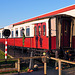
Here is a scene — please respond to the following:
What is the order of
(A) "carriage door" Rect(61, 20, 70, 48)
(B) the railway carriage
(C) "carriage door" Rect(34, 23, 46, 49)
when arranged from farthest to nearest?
(C) "carriage door" Rect(34, 23, 46, 49)
(A) "carriage door" Rect(61, 20, 70, 48)
(B) the railway carriage

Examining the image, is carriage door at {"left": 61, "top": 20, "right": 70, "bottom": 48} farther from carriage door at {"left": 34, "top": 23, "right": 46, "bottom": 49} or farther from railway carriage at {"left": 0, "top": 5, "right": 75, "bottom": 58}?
carriage door at {"left": 34, "top": 23, "right": 46, "bottom": 49}

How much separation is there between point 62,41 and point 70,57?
4.09 feet

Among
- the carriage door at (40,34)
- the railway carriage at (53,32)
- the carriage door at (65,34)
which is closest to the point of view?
the railway carriage at (53,32)

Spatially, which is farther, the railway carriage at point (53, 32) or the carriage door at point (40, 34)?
the carriage door at point (40, 34)

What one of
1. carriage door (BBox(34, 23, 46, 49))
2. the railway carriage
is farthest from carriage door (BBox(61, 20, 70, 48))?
carriage door (BBox(34, 23, 46, 49))

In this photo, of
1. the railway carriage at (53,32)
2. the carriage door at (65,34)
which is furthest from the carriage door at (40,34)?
the carriage door at (65,34)

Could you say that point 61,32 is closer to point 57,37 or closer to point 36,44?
point 57,37

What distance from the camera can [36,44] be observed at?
40.1ft

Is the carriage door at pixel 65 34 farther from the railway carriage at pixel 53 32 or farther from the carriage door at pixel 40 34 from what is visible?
the carriage door at pixel 40 34

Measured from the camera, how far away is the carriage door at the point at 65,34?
10.9 metres

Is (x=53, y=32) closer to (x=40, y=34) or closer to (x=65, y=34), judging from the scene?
(x=65, y=34)

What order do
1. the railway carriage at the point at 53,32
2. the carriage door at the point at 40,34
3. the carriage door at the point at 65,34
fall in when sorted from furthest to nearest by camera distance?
the carriage door at the point at 40,34, the carriage door at the point at 65,34, the railway carriage at the point at 53,32

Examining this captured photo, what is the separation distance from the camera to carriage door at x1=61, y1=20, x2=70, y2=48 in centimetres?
1088

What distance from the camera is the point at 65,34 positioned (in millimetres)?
11070
